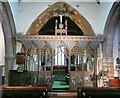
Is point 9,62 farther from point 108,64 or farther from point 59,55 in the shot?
point 108,64

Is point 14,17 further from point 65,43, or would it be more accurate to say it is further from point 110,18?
point 110,18

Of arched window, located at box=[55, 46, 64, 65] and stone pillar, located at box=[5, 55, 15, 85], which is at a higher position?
arched window, located at box=[55, 46, 64, 65]

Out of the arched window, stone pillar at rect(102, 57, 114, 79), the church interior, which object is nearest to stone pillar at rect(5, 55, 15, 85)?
the church interior

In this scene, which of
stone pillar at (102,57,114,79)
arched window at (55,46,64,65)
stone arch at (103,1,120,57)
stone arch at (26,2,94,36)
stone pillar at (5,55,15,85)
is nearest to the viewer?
stone arch at (103,1,120,57)

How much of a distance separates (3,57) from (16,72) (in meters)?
3.67

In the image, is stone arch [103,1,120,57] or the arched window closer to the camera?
stone arch [103,1,120,57]

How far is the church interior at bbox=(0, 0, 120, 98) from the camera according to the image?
938cm

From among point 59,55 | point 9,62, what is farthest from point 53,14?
point 9,62

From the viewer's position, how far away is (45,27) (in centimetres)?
1157

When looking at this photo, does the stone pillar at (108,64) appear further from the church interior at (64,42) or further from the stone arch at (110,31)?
the stone arch at (110,31)

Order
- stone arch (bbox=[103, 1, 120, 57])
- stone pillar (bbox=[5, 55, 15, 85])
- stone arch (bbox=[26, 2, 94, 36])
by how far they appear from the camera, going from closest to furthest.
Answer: stone arch (bbox=[103, 1, 120, 57]) < stone pillar (bbox=[5, 55, 15, 85]) < stone arch (bbox=[26, 2, 94, 36])

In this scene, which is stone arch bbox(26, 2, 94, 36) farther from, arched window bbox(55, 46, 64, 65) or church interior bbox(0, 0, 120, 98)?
arched window bbox(55, 46, 64, 65)

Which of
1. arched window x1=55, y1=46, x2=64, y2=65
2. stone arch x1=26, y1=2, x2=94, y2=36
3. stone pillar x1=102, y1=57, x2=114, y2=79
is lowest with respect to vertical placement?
stone pillar x1=102, y1=57, x2=114, y2=79

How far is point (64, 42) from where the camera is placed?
9711mm
